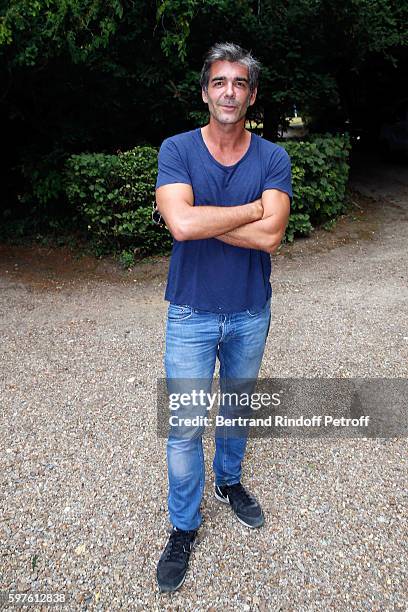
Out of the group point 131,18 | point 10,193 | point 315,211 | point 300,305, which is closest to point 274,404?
point 300,305

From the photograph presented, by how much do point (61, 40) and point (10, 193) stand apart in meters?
3.36

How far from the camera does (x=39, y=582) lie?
2.25 metres

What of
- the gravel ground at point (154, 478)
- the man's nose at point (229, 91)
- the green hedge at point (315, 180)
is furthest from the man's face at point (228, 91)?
the green hedge at point (315, 180)

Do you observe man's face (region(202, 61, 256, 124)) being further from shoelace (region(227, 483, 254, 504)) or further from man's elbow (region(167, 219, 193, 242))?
shoelace (region(227, 483, 254, 504))

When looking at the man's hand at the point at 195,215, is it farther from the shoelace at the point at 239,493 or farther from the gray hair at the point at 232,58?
the shoelace at the point at 239,493

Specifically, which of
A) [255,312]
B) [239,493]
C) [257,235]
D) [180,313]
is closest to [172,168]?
[257,235]

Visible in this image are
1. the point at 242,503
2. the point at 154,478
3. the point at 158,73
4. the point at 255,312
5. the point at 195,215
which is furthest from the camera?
the point at 158,73

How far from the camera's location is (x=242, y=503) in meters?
2.57

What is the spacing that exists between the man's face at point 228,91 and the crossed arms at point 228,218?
34cm

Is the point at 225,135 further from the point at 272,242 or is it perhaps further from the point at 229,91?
the point at 272,242

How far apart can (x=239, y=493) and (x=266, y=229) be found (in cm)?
145

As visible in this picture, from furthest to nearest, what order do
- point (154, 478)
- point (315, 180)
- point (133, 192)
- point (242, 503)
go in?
point (315, 180) → point (133, 192) → point (154, 478) → point (242, 503)

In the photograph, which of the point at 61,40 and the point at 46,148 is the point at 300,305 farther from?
the point at 46,148

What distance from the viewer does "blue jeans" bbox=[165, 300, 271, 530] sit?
2.14 metres
